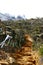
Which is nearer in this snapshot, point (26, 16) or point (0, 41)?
point (0, 41)

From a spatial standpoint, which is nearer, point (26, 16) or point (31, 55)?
point (31, 55)

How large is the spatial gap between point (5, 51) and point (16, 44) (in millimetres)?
1169

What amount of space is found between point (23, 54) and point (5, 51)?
2.95 ft

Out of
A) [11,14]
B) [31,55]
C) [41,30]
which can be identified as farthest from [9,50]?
[11,14]

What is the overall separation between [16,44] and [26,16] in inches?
649

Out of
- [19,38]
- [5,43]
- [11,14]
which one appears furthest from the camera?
[11,14]

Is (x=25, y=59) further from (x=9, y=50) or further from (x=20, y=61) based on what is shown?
(x=9, y=50)

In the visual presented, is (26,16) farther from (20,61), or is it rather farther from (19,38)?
(20,61)

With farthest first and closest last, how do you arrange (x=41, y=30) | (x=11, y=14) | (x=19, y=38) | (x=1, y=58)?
(x=11, y=14) → (x=41, y=30) → (x=19, y=38) → (x=1, y=58)

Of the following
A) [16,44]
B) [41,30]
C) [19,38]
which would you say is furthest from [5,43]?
[41,30]

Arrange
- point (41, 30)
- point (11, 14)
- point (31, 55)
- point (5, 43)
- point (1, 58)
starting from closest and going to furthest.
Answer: point (1, 58) < point (31, 55) < point (5, 43) < point (41, 30) < point (11, 14)

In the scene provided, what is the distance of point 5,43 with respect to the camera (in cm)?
1242

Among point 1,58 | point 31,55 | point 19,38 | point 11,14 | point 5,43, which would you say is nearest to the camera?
point 1,58

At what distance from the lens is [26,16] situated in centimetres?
2897
